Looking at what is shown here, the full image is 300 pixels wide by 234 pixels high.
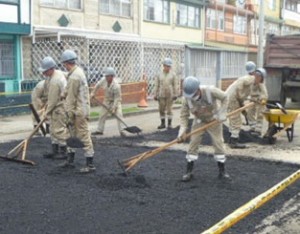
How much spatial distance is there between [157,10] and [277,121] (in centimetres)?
1545

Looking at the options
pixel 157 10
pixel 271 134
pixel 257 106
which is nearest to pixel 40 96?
pixel 257 106

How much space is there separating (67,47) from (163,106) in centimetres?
694

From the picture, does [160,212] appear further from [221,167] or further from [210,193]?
[221,167]

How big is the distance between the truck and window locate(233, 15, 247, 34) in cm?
1918

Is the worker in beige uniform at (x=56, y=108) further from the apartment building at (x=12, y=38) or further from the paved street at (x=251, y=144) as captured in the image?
the apartment building at (x=12, y=38)

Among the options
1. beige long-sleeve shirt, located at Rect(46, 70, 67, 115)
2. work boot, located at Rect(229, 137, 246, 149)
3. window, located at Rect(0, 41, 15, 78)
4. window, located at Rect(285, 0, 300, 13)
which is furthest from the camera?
window, located at Rect(285, 0, 300, 13)

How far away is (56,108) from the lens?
28.3ft

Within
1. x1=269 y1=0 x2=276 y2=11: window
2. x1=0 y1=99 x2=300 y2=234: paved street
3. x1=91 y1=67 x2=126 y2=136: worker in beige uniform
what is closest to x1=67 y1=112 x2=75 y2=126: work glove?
x1=0 y1=99 x2=300 y2=234: paved street

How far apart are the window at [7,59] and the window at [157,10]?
844cm

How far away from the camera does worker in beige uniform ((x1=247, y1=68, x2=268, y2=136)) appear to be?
415 inches

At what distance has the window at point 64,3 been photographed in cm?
1841

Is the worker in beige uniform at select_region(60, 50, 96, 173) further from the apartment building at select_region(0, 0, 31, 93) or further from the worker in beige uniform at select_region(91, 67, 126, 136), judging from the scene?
the apartment building at select_region(0, 0, 31, 93)

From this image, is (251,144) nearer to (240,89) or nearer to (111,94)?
(240,89)

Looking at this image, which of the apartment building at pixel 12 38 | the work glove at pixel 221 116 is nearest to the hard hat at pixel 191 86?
the work glove at pixel 221 116
